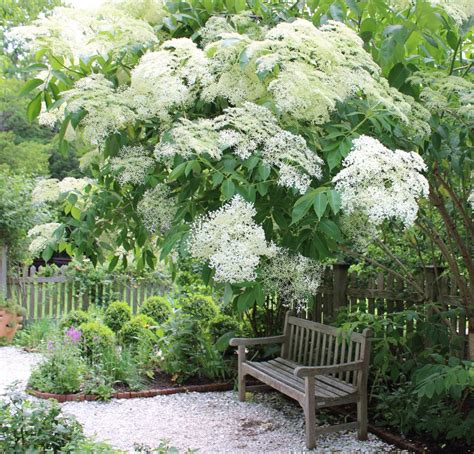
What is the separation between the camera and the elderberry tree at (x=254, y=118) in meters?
2.15

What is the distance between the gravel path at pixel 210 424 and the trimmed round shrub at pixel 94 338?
827 millimetres

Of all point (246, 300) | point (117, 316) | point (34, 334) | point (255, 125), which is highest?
point (255, 125)

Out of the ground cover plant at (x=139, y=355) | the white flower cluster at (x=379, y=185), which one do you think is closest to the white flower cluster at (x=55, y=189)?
the white flower cluster at (x=379, y=185)

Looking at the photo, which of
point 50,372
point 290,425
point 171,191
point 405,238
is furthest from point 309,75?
point 50,372

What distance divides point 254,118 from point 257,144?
10 cm

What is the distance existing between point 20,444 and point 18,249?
6.53m

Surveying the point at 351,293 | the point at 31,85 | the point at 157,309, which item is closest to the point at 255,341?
the point at 351,293

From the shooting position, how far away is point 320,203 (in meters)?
2.03

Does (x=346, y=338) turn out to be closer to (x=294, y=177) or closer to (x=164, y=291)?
(x=294, y=177)

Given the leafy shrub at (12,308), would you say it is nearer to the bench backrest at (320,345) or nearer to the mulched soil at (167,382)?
the mulched soil at (167,382)

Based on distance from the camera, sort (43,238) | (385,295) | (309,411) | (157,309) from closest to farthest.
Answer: (43,238), (309,411), (385,295), (157,309)

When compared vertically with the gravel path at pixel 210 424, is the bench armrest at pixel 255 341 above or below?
above

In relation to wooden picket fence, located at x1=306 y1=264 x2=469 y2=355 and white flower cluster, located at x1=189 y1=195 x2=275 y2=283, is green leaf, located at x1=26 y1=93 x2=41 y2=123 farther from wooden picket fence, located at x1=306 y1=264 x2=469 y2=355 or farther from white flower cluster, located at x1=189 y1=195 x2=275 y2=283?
wooden picket fence, located at x1=306 y1=264 x2=469 y2=355

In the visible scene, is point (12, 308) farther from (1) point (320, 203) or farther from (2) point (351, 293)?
(1) point (320, 203)
